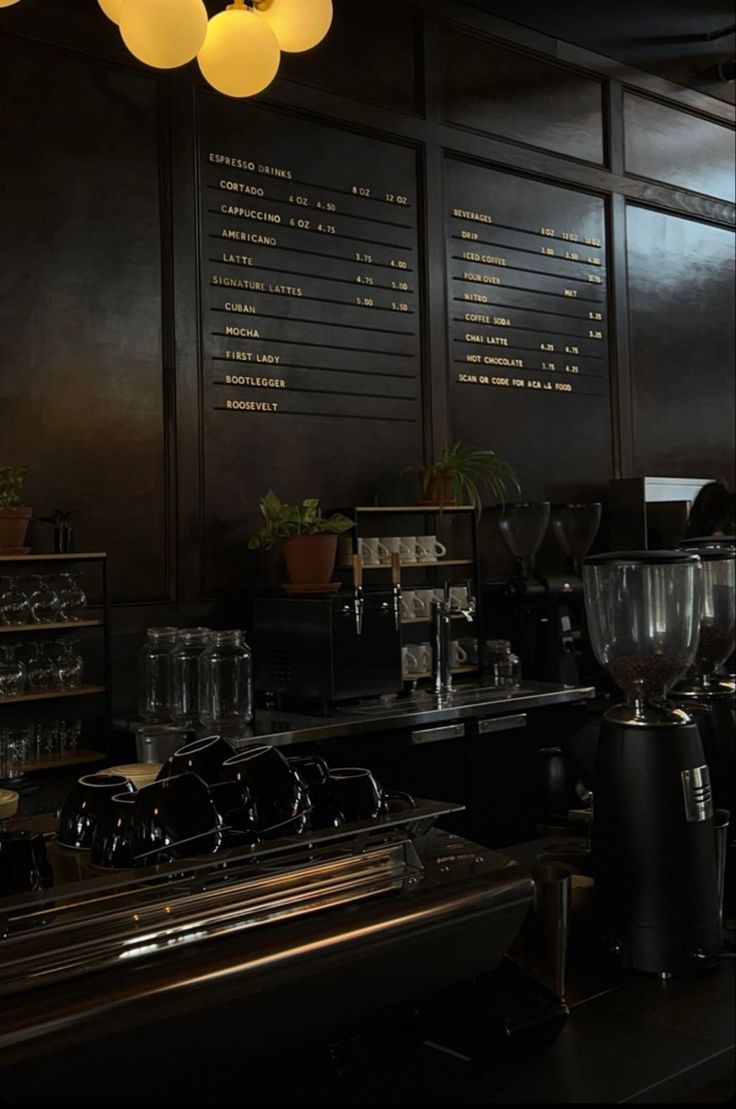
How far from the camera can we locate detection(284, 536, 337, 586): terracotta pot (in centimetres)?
372

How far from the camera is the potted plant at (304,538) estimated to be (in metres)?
3.73

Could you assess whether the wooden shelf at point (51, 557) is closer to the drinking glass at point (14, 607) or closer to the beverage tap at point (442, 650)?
the drinking glass at point (14, 607)

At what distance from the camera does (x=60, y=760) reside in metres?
3.29

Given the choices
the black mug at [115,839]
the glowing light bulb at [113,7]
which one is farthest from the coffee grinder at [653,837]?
the glowing light bulb at [113,7]

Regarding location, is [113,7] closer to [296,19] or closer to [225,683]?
[296,19]

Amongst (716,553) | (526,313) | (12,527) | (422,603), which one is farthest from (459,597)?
(716,553)

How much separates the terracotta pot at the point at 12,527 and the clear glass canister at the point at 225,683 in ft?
2.29

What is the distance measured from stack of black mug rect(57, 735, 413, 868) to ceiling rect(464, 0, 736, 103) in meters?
4.45

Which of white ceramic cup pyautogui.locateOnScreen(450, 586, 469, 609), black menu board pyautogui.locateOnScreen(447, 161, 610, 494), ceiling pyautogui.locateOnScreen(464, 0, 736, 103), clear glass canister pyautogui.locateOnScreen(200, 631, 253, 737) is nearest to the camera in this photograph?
clear glass canister pyautogui.locateOnScreen(200, 631, 253, 737)

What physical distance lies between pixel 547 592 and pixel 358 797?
3.15 metres

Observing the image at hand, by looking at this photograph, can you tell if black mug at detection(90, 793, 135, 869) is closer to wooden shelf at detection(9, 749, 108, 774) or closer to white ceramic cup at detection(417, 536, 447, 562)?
wooden shelf at detection(9, 749, 108, 774)

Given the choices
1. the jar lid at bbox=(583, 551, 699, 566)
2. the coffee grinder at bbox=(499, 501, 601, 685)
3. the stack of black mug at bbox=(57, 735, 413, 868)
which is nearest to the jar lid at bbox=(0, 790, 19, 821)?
the stack of black mug at bbox=(57, 735, 413, 868)

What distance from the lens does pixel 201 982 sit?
1.03 m

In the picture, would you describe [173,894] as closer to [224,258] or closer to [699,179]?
[224,258]
